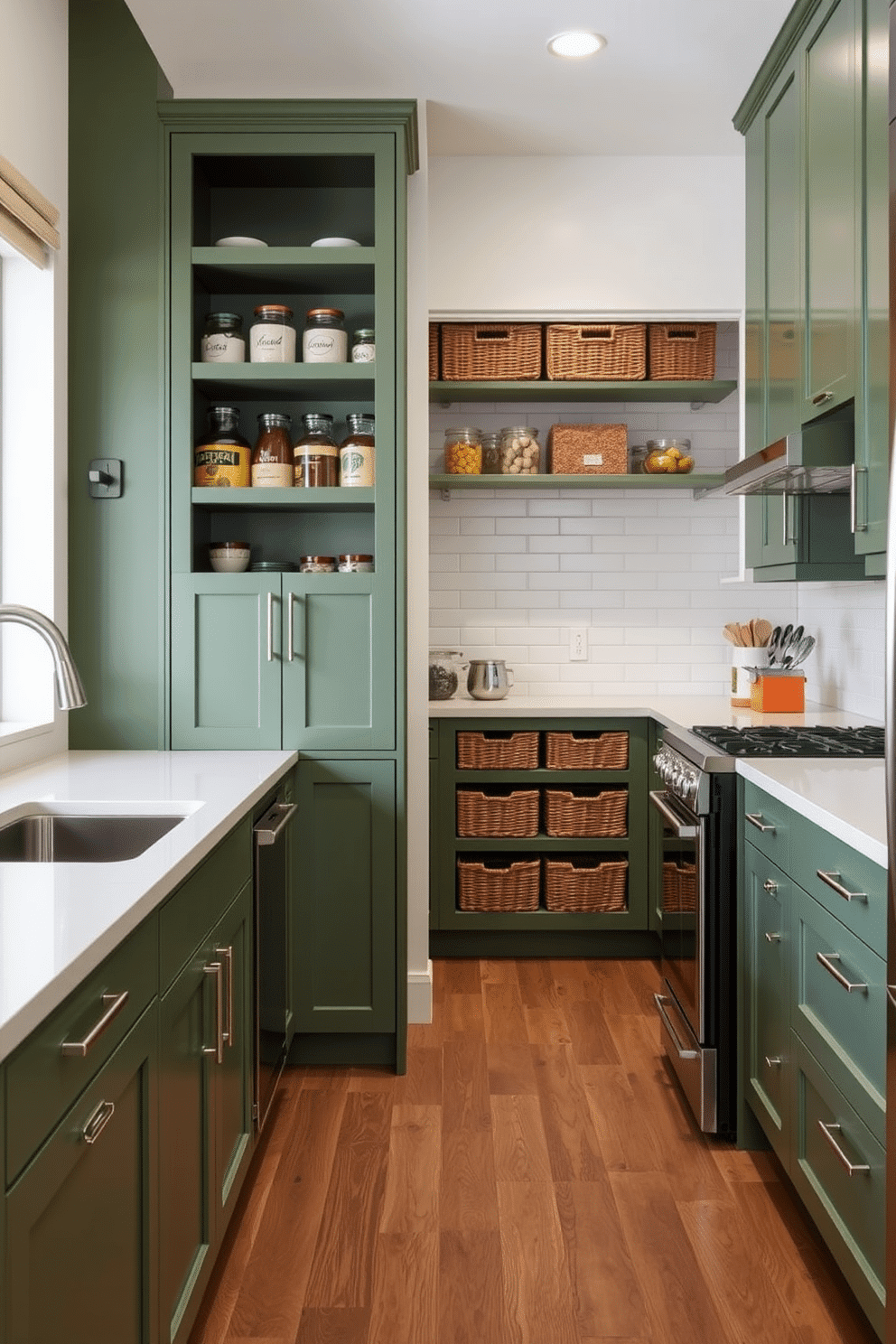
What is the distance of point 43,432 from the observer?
9.24ft

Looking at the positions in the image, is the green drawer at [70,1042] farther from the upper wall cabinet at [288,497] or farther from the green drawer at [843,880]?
the upper wall cabinet at [288,497]

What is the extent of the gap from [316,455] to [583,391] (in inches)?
52.1

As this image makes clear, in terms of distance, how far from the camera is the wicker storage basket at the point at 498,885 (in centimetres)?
383

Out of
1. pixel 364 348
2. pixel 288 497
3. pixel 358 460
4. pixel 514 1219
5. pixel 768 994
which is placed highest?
pixel 364 348

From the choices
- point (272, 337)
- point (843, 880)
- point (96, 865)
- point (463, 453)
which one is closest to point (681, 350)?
point (463, 453)

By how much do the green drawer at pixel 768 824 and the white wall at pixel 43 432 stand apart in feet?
5.63

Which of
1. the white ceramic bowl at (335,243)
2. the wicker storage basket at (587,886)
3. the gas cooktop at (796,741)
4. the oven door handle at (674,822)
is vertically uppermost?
the white ceramic bowl at (335,243)

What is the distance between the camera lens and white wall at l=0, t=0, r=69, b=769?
2764 mm

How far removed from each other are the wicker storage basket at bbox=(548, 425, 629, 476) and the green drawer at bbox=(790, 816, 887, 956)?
82.1 inches

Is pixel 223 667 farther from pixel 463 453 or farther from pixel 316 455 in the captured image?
pixel 463 453

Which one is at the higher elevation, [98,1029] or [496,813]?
[98,1029]

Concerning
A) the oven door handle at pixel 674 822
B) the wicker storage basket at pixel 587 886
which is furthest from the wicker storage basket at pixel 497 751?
the oven door handle at pixel 674 822

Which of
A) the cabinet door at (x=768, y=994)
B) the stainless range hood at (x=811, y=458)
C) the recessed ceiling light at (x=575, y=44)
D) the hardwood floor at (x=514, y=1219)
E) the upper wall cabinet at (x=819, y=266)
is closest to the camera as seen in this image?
the hardwood floor at (x=514, y=1219)

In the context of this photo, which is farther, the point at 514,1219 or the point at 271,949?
the point at 271,949
